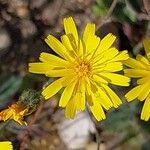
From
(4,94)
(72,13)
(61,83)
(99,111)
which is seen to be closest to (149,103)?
(99,111)

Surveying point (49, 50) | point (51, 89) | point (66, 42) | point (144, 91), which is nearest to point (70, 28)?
point (66, 42)

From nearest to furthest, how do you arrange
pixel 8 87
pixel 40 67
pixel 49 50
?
1. pixel 40 67
2. pixel 8 87
3. pixel 49 50

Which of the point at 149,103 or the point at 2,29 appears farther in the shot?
the point at 2,29

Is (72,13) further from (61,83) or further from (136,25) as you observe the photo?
(61,83)

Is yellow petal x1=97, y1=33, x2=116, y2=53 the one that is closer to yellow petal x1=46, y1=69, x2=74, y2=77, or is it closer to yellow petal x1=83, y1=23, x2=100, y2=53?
yellow petal x1=83, y1=23, x2=100, y2=53

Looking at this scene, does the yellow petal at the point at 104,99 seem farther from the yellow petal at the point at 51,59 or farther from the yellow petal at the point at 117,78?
the yellow petal at the point at 51,59

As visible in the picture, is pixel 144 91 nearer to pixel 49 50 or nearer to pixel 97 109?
pixel 97 109
